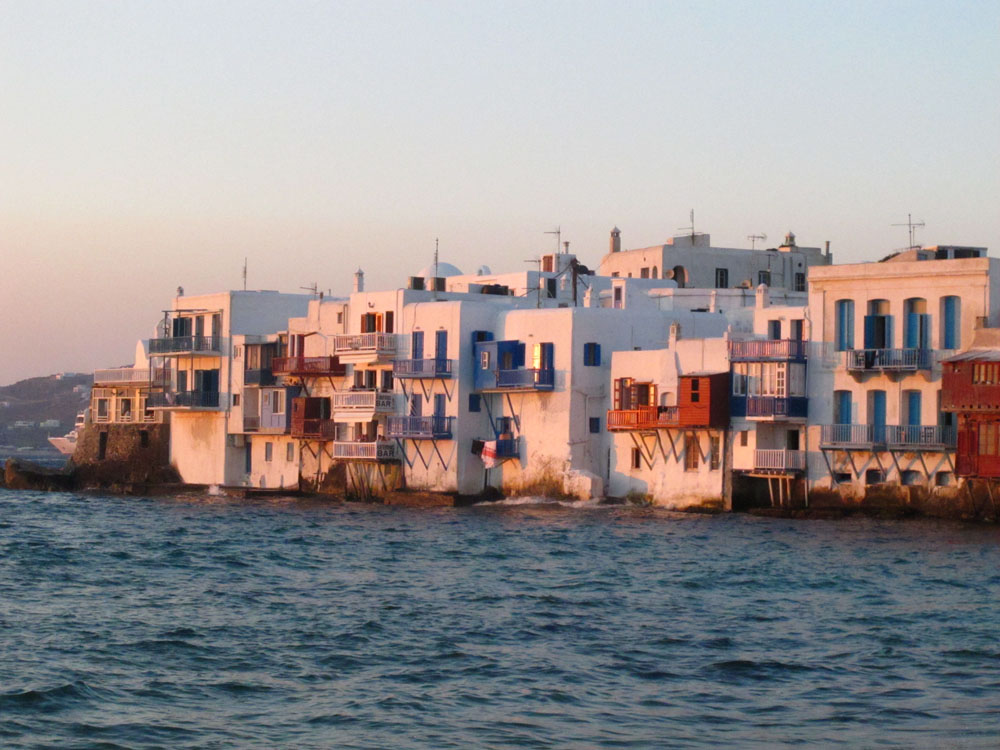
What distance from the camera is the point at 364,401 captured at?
69.6m

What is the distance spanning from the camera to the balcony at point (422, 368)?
6612 centimetres

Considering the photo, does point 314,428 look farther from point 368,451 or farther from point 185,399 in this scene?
point 185,399

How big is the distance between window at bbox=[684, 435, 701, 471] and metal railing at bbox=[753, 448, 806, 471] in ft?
9.84

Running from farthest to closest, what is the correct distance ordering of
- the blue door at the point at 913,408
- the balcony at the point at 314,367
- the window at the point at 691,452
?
the balcony at the point at 314,367 < the window at the point at 691,452 < the blue door at the point at 913,408

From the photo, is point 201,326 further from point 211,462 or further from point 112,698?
point 112,698

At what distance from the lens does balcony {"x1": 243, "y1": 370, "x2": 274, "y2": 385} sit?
76.1m

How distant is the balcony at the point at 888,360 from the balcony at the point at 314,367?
79.6 feet

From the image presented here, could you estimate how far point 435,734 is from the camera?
2212 cm

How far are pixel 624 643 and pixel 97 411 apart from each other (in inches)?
2495

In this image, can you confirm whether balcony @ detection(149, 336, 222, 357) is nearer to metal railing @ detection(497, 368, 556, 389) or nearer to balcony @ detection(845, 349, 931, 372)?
metal railing @ detection(497, 368, 556, 389)

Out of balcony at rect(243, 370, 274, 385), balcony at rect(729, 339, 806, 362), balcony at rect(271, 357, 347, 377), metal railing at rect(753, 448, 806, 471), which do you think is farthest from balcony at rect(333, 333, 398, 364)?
metal railing at rect(753, 448, 806, 471)

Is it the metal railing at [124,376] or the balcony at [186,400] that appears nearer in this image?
the balcony at [186,400]

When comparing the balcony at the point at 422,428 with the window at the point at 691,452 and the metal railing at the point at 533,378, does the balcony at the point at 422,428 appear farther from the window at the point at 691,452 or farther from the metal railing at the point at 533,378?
the window at the point at 691,452

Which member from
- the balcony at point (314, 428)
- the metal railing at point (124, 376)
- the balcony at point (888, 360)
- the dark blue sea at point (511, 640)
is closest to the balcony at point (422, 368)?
the balcony at point (314, 428)
